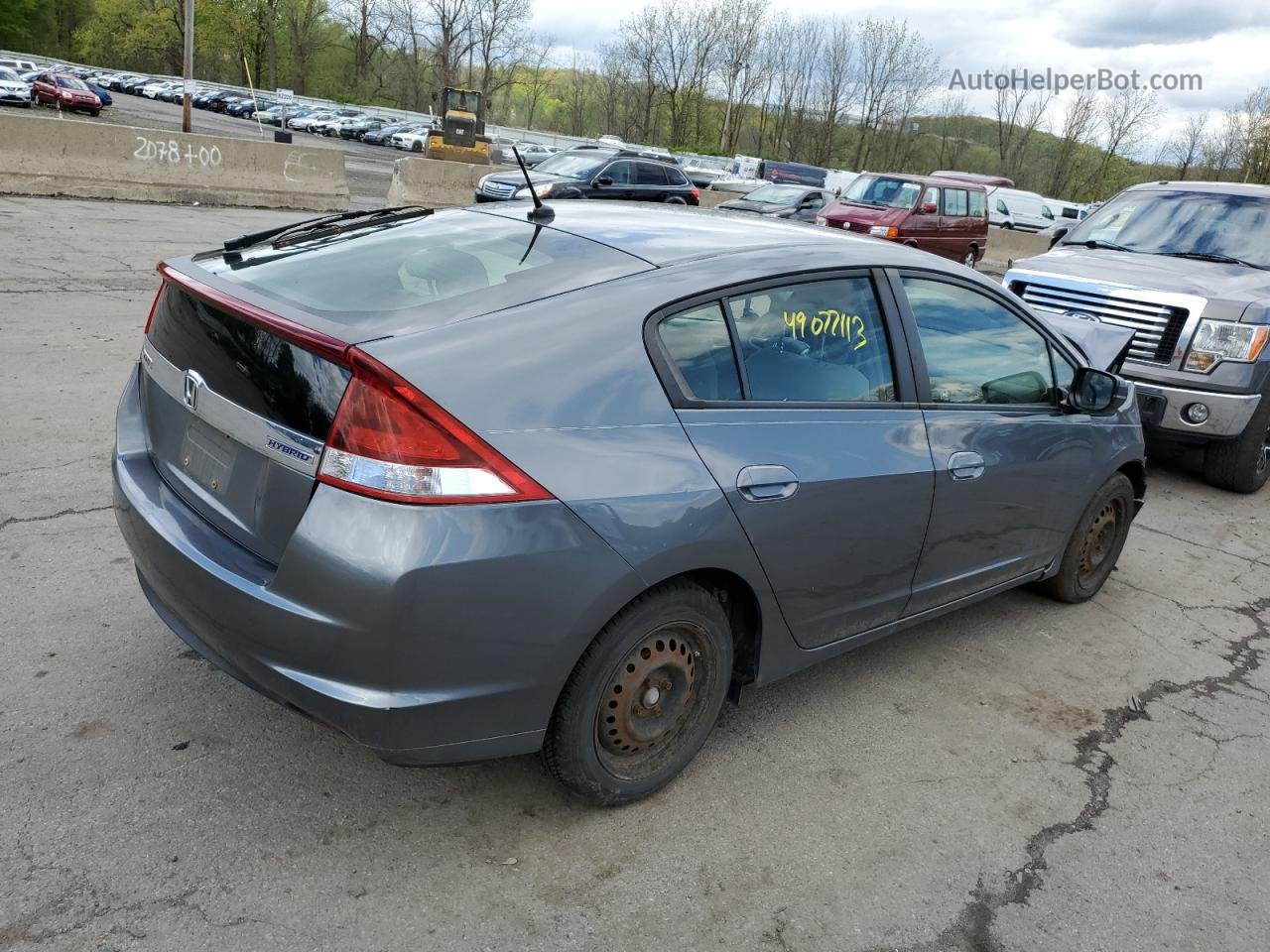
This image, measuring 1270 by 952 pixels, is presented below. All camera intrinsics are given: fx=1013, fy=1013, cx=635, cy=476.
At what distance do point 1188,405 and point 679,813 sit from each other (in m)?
5.41

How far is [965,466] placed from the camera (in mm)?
3646

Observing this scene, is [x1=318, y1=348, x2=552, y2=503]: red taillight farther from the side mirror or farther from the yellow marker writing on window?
the side mirror

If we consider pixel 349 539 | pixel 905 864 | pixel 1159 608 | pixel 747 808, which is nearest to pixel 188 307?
pixel 349 539

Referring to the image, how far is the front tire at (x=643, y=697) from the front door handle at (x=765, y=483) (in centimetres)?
31

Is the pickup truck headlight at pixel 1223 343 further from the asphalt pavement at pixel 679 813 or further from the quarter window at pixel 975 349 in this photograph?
the quarter window at pixel 975 349

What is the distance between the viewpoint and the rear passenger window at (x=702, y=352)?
2.89 m

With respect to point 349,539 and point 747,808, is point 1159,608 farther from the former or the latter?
point 349,539

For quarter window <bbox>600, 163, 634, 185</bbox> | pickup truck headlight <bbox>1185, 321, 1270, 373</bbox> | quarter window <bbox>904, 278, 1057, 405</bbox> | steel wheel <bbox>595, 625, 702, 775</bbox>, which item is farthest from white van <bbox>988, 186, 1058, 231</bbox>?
steel wheel <bbox>595, 625, 702, 775</bbox>

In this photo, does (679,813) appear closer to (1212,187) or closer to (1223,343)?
(1223,343)

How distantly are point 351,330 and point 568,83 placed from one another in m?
105

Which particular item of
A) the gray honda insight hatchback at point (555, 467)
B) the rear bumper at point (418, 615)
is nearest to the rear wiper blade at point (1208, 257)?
the gray honda insight hatchback at point (555, 467)

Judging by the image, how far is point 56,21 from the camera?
89.1 meters

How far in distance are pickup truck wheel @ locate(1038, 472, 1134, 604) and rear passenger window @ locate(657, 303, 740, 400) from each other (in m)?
2.42

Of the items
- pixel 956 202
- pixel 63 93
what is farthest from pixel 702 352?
pixel 63 93
